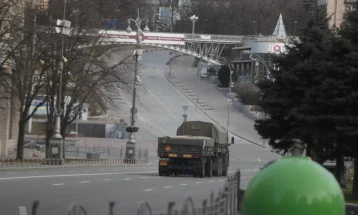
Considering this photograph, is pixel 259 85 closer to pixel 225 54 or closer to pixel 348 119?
pixel 348 119

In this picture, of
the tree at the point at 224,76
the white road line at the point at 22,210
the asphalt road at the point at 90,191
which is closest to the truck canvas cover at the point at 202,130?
the asphalt road at the point at 90,191

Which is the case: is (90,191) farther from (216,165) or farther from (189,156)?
(216,165)

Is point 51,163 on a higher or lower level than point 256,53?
lower

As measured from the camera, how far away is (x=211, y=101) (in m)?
120

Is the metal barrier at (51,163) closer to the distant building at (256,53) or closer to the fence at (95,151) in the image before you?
the fence at (95,151)

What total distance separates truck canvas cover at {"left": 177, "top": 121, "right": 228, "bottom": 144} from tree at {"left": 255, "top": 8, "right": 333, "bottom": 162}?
1594cm

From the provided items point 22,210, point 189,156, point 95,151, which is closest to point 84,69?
point 189,156

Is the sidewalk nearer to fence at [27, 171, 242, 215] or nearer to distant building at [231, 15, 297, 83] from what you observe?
distant building at [231, 15, 297, 83]

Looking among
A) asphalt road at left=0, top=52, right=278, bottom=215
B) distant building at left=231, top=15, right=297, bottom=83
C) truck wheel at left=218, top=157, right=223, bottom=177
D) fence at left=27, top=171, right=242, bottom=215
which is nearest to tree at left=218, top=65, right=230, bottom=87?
distant building at left=231, top=15, right=297, bottom=83

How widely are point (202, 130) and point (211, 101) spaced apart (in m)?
73.6

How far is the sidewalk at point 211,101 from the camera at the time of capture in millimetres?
101250

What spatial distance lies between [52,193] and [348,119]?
27.9 feet

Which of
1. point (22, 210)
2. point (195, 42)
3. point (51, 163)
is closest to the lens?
point (22, 210)

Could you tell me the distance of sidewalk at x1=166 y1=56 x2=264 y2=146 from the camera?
332 feet
